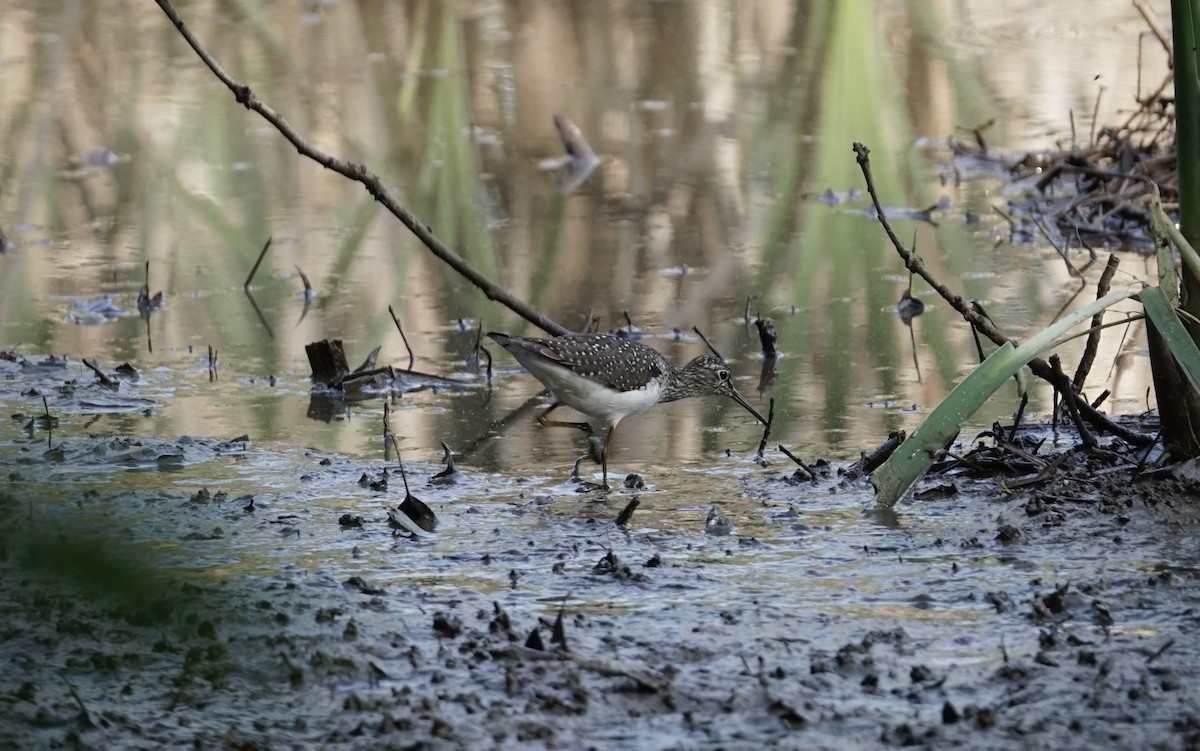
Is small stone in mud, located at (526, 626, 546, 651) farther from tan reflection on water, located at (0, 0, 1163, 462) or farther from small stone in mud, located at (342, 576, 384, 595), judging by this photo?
tan reflection on water, located at (0, 0, 1163, 462)

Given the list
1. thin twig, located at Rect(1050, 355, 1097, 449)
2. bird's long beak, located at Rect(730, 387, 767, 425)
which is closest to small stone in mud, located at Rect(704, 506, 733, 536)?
thin twig, located at Rect(1050, 355, 1097, 449)

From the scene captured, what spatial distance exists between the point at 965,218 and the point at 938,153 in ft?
6.96

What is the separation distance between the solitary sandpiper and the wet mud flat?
1.92 feet

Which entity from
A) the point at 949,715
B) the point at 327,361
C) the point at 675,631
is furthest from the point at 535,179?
the point at 949,715

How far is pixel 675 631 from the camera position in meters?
3.88

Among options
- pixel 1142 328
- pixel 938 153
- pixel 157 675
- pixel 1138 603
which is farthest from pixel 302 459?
pixel 938 153

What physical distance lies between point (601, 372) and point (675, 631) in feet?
6.41

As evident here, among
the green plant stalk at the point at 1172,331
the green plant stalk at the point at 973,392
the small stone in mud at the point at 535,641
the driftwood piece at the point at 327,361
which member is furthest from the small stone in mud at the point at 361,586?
the driftwood piece at the point at 327,361

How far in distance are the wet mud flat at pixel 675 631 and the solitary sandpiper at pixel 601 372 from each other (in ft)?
1.92

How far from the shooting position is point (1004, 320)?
25.3ft

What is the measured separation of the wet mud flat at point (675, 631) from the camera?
322cm

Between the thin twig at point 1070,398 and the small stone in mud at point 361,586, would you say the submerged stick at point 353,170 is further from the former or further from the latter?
the thin twig at point 1070,398

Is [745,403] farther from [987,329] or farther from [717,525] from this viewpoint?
[717,525]

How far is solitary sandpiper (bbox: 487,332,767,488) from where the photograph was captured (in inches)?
222
